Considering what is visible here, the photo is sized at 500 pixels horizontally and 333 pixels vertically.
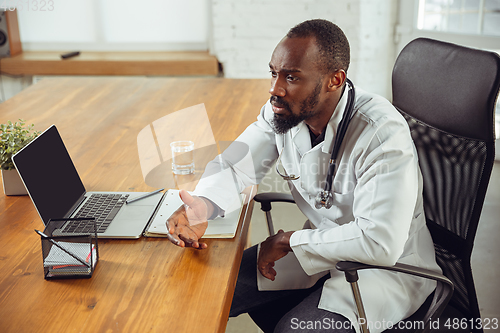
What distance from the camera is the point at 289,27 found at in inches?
133

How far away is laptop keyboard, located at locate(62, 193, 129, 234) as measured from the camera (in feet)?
3.44

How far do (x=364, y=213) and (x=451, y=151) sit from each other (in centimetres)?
31

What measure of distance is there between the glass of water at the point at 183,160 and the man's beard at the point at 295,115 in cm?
32

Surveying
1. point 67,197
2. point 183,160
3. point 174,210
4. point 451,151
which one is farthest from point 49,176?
point 451,151

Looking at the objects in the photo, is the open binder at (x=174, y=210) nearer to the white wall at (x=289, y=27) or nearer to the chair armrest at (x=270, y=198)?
the chair armrest at (x=270, y=198)

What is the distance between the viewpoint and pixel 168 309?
84 centimetres

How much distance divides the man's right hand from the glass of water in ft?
0.79

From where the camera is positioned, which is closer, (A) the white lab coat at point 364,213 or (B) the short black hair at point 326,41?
(A) the white lab coat at point 364,213

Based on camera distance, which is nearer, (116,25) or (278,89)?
(278,89)

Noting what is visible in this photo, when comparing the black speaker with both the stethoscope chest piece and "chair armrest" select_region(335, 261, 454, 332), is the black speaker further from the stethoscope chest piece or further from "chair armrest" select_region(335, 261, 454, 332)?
"chair armrest" select_region(335, 261, 454, 332)

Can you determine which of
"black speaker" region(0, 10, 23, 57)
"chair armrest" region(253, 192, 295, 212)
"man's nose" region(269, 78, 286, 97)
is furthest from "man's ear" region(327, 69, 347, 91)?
"black speaker" region(0, 10, 23, 57)

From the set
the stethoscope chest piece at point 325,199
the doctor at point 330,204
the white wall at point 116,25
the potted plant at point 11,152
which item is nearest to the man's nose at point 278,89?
the doctor at point 330,204

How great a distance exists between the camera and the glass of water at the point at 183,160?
144 cm

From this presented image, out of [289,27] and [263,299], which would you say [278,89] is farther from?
[289,27]
